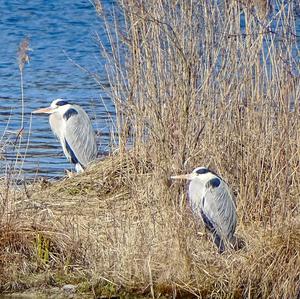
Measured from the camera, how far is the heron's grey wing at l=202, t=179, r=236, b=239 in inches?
255

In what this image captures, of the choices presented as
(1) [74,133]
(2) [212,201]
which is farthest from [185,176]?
(1) [74,133]

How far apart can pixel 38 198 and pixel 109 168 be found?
719 millimetres

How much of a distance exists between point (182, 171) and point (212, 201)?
1.30 feet

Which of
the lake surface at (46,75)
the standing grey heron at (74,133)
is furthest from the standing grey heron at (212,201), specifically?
the standing grey heron at (74,133)

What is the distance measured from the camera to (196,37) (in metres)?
6.89

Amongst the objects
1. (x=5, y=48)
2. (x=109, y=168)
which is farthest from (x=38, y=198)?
(x=5, y=48)

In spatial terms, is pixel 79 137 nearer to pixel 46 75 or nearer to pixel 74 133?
pixel 74 133

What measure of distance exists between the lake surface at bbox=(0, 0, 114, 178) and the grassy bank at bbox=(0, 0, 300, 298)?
23.4 inches

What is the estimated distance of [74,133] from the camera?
9.75 meters

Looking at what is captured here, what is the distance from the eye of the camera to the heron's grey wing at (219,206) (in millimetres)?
6480

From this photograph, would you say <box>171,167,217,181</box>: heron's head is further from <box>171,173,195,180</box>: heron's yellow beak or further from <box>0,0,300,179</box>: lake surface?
<box>0,0,300,179</box>: lake surface

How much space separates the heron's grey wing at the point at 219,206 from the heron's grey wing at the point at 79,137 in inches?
113

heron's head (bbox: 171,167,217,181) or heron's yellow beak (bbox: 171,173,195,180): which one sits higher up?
heron's head (bbox: 171,167,217,181)

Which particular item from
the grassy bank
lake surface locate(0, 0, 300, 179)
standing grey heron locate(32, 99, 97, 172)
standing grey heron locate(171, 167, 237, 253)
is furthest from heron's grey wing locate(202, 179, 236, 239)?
standing grey heron locate(32, 99, 97, 172)
